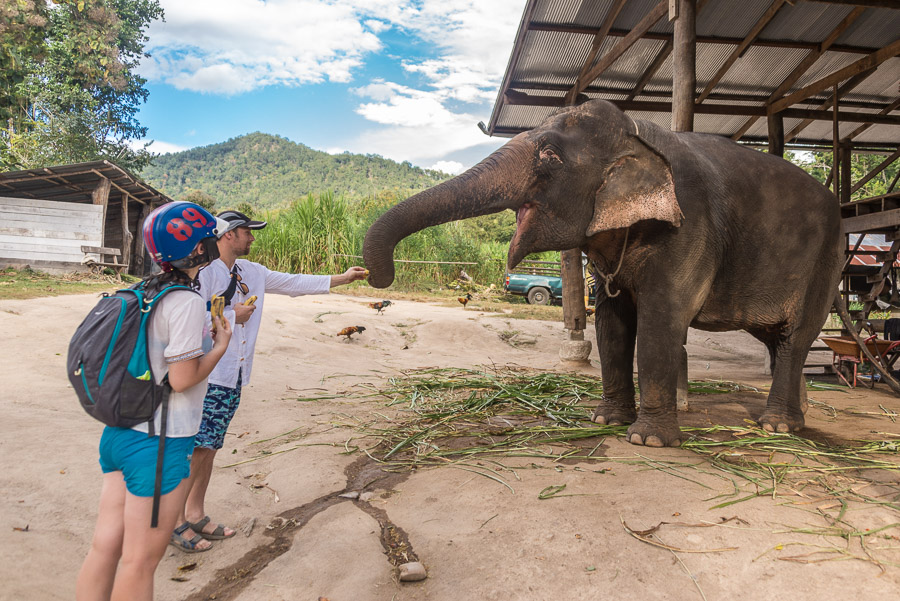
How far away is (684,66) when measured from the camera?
5570 millimetres

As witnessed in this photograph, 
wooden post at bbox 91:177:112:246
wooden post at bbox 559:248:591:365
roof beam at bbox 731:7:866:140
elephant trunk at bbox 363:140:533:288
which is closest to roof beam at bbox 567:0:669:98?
wooden post at bbox 559:248:591:365

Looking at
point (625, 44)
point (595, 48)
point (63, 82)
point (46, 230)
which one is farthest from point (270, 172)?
point (625, 44)

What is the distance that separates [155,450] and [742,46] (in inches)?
340

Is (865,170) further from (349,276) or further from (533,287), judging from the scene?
(349,276)

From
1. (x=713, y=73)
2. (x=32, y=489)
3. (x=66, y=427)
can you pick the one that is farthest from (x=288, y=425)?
(x=713, y=73)

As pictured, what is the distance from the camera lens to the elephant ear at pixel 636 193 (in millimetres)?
3604

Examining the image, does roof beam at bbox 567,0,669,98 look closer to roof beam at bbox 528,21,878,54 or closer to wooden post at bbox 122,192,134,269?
roof beam at bbox 528,21,878,54

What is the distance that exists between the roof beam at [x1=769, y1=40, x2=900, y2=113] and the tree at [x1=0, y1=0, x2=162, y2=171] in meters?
25.4

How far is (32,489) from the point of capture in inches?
130

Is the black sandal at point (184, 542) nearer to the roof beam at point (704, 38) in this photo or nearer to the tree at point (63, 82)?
the roof beam at point (704, 38)

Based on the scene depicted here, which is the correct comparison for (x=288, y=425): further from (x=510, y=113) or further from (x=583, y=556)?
(x=510, y=113)

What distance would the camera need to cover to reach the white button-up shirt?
3021 mm

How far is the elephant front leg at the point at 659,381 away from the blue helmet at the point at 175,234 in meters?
2.75

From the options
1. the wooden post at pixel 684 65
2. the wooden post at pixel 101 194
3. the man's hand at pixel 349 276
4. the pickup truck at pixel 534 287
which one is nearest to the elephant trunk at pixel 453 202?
the man's hand at pixel 349 276
